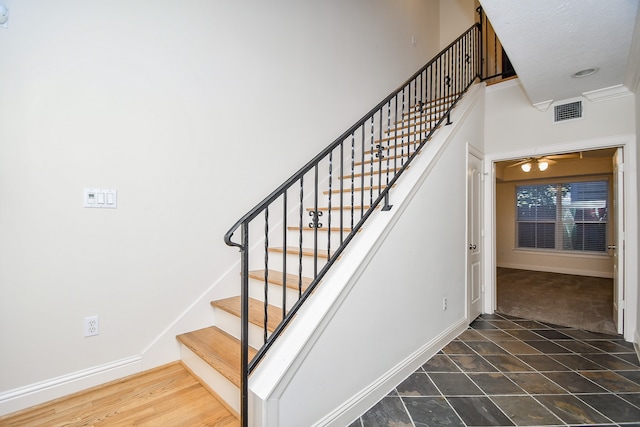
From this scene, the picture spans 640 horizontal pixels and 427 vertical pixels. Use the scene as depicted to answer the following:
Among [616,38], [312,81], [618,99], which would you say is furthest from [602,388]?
[312,81]

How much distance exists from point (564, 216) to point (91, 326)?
345 inches

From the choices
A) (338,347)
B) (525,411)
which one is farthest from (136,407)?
(525,411)

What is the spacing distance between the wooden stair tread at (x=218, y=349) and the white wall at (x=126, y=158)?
178 mm

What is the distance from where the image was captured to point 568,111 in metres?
3.26

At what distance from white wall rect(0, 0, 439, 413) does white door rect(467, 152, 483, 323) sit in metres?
2.04

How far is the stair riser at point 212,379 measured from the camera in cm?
170

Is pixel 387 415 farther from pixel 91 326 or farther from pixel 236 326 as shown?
pixel 91 326

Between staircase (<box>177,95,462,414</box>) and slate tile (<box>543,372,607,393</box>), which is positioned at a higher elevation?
staircase (<box>177,95,462,414</box>)

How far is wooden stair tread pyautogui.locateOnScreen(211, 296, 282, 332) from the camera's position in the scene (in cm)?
186

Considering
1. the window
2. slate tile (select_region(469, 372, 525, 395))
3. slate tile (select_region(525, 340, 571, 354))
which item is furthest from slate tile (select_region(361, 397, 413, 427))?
the window

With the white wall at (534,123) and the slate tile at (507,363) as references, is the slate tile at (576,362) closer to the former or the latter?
the slate tile at (507,363)

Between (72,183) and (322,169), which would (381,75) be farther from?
(72,183)

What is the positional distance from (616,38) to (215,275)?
11.9ft

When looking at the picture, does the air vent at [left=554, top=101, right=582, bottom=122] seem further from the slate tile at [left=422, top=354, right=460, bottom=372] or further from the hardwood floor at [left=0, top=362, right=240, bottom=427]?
the hardwood floor at [left=0, top=362, right=240, bottom=427]
